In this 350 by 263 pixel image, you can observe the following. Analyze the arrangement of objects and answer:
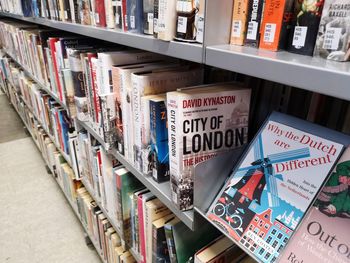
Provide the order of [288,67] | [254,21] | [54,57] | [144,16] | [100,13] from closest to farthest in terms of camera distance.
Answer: [288,67], [254,21], [144,16], [100,13], [54,57]

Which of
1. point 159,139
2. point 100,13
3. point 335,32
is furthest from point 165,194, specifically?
point 100,13

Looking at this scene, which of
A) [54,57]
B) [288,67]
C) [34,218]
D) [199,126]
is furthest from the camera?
[34,218]

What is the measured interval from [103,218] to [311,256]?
A: 1.10 meters

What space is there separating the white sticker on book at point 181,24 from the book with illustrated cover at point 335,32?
0.82 feet

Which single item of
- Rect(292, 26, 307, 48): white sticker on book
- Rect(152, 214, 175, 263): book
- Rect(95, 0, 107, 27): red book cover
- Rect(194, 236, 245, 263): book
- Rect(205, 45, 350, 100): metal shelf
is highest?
Rect(95, 0, 107, 27): red book cover

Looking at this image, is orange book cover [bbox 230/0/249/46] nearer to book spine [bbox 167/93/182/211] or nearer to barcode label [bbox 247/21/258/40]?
barcode label [bbox 247/21/258/40]

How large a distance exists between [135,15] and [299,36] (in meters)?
0.46

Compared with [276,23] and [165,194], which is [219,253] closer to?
[165,194]

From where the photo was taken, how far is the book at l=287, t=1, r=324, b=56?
42cm

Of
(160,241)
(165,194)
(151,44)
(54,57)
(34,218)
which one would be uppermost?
(151,44)

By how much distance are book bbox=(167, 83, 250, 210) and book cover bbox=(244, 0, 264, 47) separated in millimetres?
144

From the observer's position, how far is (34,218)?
6.41 feet

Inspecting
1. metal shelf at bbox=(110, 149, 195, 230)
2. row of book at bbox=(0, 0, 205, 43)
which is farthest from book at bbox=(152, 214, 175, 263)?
row of book at bbox=(0, 0, 205, 43)

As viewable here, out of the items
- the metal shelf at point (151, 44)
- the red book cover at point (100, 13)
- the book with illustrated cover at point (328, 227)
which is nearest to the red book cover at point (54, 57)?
the metal shelf at point (151, 44)
